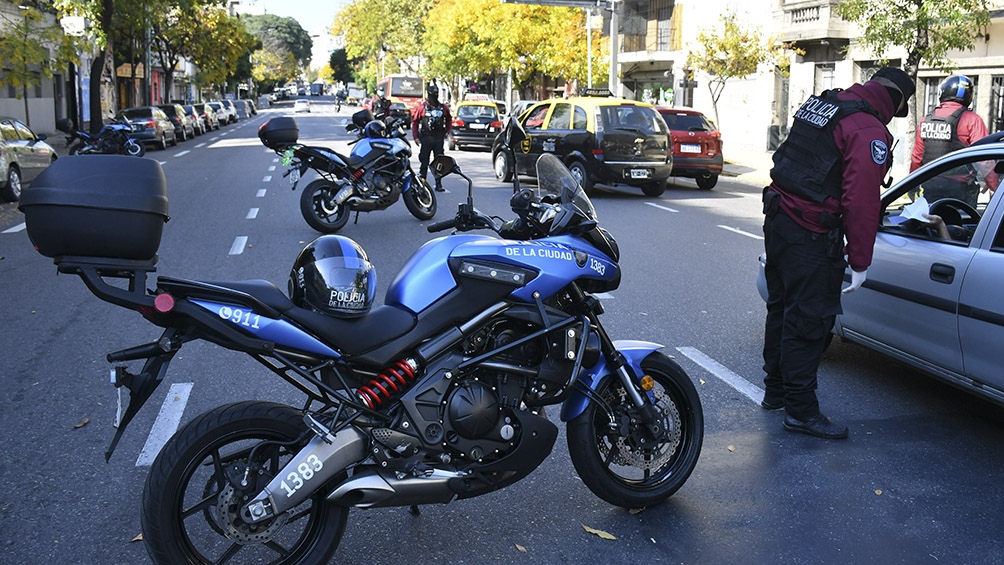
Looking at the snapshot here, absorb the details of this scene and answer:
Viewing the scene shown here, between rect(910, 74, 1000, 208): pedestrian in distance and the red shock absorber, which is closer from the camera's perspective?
the red shock absorber

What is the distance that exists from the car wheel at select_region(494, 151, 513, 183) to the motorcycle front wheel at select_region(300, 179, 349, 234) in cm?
720

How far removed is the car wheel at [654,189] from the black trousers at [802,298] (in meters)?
12.3

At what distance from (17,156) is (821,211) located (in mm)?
15531

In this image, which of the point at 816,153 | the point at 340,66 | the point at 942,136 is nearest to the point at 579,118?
the point at 942,136

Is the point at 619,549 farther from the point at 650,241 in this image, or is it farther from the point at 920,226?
the point at 650,241

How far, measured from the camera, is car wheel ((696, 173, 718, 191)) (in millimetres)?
18844

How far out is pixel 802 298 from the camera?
194 inches

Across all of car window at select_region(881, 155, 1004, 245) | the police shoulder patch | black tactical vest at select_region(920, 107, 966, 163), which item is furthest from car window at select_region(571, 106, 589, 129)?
the police shoulder patch

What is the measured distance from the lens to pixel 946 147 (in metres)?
9.20

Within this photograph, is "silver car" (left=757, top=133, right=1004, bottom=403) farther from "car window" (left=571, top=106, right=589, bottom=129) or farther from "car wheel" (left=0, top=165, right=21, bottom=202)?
"car wheel" (left=0, top=165, right=21, bottom=202)

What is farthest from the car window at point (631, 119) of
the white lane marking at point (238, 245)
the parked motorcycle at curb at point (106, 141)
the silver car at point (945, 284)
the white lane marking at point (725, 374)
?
the parked motorcycle at curb at point (106, 141)

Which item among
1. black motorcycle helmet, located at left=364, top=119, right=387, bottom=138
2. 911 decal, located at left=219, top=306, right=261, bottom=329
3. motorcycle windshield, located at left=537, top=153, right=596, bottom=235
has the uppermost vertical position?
black motorcycle helmet, located at left=364, top=119, right=387, bottom=138

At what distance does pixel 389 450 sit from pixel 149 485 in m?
0.82

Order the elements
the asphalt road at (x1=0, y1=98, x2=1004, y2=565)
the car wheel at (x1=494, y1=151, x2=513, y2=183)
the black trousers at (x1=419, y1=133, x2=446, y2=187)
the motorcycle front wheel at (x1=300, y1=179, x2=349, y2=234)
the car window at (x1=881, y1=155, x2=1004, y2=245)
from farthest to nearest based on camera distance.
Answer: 1. the car wheel at (x1=494, y1=151, x2=513, y2=183)
2. the black trousers at (x1=419, y1=133, x2=446, y2=187)
3. the motorcycle front wheel at (x1=300, y1=179, x2=349, y2=234)
4. the car window at (x1=881, y1=155, x2=1004, y2=245)
5. the asphalt road at (x1=0, y1=98, x2=1004, y2=565)
